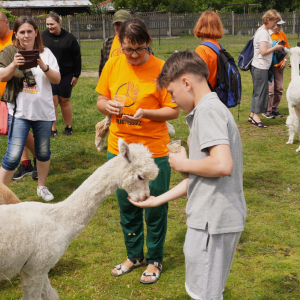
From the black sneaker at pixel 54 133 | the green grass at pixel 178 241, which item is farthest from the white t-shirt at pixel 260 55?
the black sneaker at pixel 54 133

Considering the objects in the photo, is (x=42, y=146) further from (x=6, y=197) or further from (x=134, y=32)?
(x=134, y=32)

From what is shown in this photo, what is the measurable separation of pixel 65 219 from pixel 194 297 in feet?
3.48

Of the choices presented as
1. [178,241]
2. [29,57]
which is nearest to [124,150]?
[178,241]

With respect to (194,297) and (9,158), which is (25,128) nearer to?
(9,158)

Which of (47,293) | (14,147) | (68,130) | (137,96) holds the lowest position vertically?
(47,293)

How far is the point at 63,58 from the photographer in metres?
7.54

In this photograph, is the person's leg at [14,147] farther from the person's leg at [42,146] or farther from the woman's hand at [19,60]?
the woman's hand at [19,60]

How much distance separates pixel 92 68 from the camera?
16000mm

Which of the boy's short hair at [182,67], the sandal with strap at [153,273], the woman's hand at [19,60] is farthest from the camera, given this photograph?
the woman's hand at [19,60]

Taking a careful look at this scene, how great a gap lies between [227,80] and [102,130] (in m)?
2.69

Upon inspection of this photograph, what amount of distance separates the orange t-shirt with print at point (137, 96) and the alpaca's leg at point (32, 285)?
1137 mm

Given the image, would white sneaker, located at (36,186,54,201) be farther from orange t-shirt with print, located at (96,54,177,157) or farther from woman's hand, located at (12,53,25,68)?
orange t-shirt with print, located at (96,54,177,157)

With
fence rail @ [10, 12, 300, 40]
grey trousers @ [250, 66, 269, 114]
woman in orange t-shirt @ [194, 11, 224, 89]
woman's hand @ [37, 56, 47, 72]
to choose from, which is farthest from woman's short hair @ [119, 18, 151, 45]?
fence rail @ [10, 12, 300, 40]

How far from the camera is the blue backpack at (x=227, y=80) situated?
447 cm
